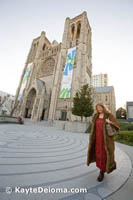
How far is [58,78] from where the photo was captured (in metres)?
20.9

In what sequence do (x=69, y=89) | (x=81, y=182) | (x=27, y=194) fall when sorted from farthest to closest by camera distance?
(x=69, y=89) < (x=81, y=182) < (x=27, y=194)

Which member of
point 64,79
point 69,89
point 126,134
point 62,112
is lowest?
point 126,134

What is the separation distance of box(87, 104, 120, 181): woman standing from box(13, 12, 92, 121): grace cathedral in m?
14.8

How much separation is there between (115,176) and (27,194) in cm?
189

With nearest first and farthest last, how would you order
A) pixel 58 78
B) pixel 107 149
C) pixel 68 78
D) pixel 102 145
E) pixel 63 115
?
1. pixel 107 149
2. pixel 102 145
3. pixel 63 115
4. pixel 68 78
5. pixel 58 78

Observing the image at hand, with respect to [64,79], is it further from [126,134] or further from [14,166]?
[14,166]

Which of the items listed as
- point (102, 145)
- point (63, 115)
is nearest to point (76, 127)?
point (63, 115)

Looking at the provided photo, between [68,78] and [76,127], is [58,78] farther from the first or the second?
[76,127]

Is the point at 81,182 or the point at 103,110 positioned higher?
the point at 103,110

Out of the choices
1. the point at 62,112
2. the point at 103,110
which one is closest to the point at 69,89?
the point at 62,112

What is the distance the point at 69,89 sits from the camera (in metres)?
18.2

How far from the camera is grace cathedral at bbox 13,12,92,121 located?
1875 cm

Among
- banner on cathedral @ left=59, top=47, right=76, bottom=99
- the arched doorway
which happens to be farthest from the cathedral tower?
the arched doorway

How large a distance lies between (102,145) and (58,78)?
20201 mm
